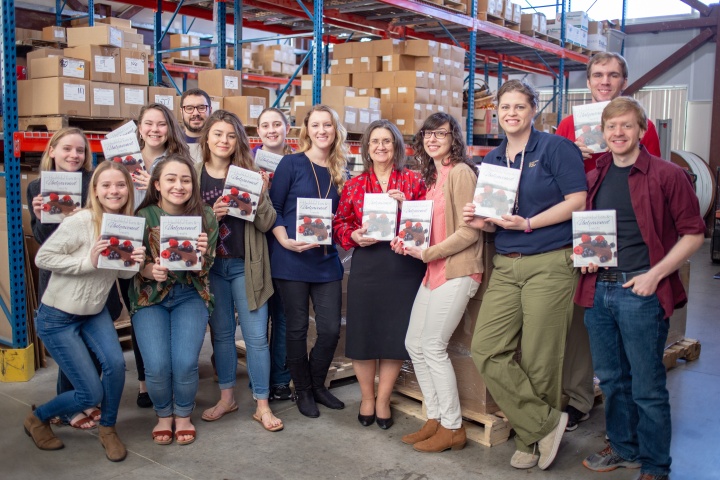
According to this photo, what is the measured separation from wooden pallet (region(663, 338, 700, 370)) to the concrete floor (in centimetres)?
59

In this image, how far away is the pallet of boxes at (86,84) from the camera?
4.75 m

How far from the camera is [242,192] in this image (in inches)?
144

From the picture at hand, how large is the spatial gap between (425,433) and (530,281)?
3.35ft

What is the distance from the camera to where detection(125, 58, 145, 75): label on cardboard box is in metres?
5.15

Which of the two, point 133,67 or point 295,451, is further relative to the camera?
point 133,67

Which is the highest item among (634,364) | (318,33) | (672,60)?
(672,60)

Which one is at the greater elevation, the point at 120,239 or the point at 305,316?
the point at 120,239

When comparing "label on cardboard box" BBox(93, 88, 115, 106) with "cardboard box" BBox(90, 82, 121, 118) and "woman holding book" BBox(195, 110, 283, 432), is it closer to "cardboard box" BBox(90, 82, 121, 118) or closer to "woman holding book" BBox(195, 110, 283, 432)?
"cardboard box" BBox(90, 82, 121, 118)

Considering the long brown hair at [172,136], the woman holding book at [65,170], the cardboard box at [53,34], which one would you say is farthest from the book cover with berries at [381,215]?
the cardboard box at [53,34]

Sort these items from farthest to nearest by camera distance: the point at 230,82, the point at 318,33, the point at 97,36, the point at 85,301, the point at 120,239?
the point at 318,33
the point at 230,82
the point at 97,36
the point at 85,301
the point at 120,239

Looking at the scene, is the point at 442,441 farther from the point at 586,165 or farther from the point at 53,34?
the point at 53,34

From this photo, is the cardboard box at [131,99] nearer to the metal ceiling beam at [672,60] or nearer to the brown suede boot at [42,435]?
the brown suede boot at [42,435]

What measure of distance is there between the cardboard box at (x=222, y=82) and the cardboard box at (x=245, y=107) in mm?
107

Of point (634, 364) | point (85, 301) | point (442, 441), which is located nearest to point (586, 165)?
point (634, 364)
